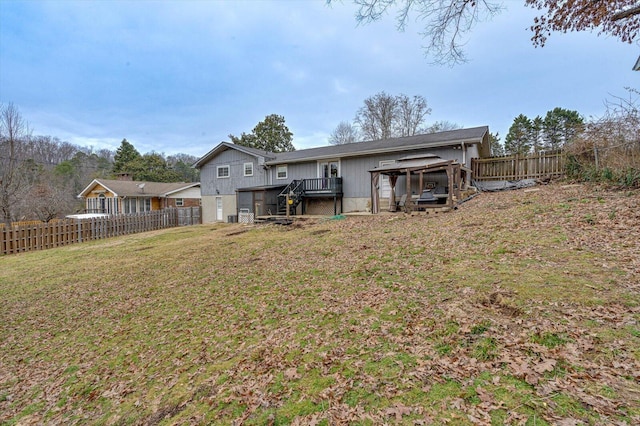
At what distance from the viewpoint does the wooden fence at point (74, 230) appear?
43.4 ft

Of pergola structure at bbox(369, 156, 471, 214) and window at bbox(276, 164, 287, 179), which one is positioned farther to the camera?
window at bbox(276, 164, 287, 179)

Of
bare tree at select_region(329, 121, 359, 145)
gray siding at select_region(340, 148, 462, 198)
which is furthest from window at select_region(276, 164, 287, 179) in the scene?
bare tree at select_region(329, 121, 359, 145)

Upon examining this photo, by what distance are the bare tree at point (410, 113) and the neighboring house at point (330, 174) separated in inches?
672

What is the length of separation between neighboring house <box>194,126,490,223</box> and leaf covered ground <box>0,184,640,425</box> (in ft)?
20.4

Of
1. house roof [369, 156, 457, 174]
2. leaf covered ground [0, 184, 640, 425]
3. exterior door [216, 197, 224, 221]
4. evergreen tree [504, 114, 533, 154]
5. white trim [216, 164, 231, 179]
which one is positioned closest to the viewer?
leaf covered ground [0, 184, 640, 425]

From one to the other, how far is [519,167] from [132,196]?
31382 mm

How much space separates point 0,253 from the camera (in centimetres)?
1279

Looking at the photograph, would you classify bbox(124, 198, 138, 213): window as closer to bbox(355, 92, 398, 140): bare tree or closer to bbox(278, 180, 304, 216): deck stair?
bbox(278, 180, 304, 216): deck stair

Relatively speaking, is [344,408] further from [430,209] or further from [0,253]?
[0,253]

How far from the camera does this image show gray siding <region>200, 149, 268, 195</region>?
20.8 metres

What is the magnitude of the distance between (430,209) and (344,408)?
9842 millimetres

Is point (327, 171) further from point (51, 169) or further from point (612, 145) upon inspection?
point (51, 169)

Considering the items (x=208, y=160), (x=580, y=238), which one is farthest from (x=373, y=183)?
(x=208, y=160)

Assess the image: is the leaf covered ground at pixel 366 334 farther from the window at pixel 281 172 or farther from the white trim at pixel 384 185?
the window at pixel 281 172
